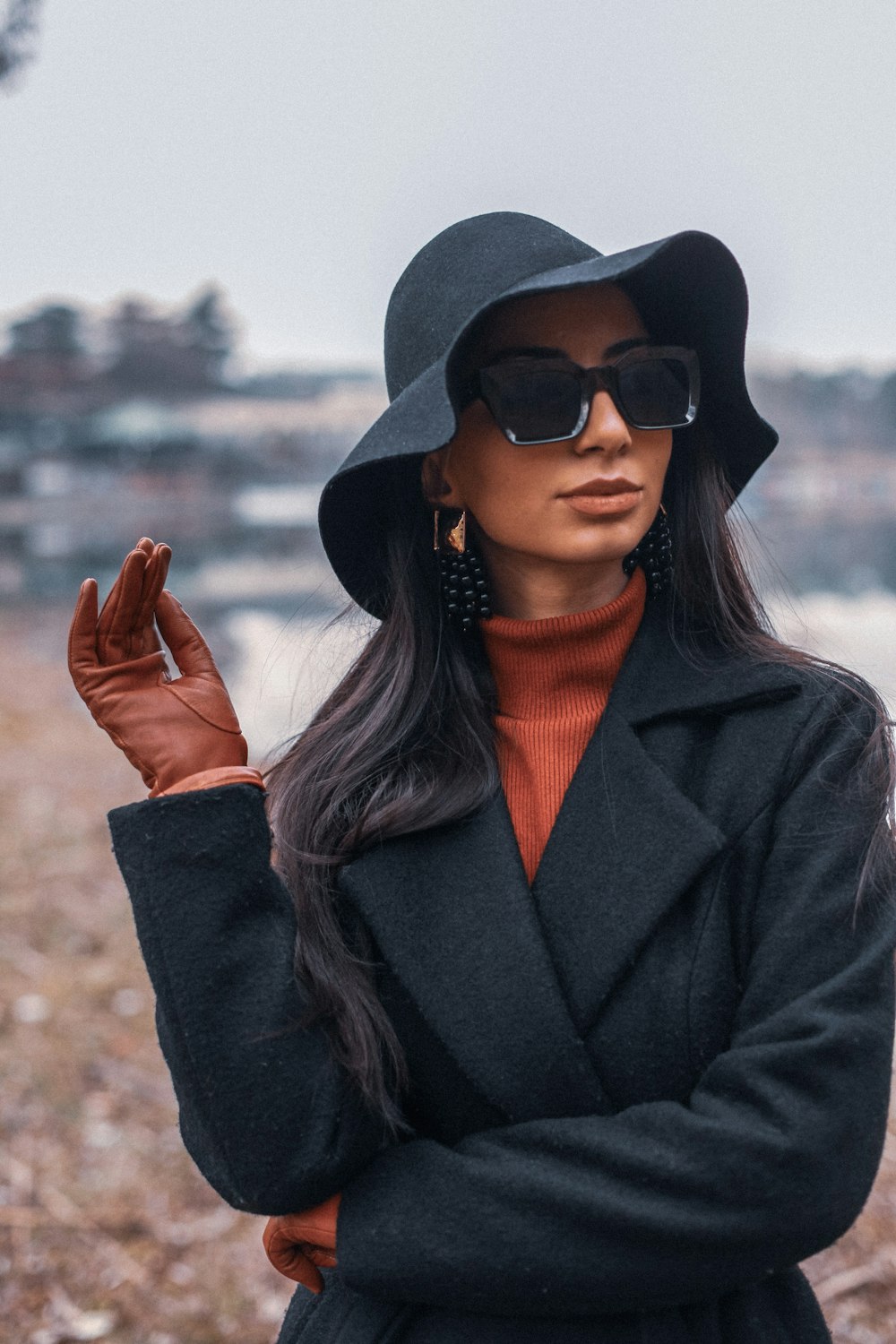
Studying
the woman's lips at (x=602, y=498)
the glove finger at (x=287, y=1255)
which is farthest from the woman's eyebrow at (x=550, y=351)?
the glove finger at (x=287, y=1255)

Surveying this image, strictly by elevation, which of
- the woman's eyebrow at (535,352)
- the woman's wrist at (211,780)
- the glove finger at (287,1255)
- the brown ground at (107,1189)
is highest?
the woman's eyebrow at (535,352)

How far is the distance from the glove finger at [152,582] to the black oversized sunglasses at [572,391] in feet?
1.42

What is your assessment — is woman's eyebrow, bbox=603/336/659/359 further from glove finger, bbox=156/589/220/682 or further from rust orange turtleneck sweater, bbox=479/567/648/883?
glove finger, bbox=156/589/220/682

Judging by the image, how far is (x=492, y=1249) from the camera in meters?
1.30

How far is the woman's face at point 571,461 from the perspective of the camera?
1.49m

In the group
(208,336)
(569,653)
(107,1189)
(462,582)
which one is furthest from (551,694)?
(208,336)

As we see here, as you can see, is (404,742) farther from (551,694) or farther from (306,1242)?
(306,1242)

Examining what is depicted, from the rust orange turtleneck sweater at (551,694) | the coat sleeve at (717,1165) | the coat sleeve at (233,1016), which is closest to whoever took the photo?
the coat sleeve at (717,1165)

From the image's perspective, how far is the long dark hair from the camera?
4.83 ft

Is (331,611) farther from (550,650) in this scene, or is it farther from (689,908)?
(689,908)

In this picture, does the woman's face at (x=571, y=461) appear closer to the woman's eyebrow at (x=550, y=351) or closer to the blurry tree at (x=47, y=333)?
the woman's eyebrow at (x=550, y=351)

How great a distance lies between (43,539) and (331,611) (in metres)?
28.3

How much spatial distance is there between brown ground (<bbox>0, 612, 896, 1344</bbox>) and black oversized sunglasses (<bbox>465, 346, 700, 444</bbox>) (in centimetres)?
89

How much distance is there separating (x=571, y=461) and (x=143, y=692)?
1.94ft
